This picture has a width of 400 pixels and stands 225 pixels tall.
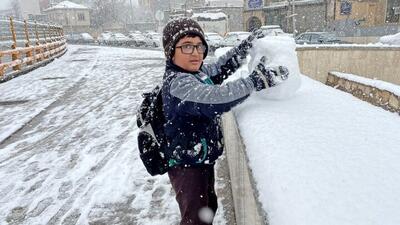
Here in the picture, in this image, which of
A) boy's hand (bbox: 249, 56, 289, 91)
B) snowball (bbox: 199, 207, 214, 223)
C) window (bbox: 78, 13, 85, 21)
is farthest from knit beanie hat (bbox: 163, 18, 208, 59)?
window (bbox: 78, 13, 85, 21)

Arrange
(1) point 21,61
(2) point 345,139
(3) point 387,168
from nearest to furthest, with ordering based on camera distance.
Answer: (3) point 387,168
(2) point 345,139
(1) point 21,61

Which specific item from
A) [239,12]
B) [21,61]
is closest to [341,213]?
[21,61]

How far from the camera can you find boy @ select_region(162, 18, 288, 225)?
1.98 meters

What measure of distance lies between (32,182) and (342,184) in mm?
3715

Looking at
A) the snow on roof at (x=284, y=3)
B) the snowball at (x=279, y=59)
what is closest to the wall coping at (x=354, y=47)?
the snowball at (x=279, y=59)

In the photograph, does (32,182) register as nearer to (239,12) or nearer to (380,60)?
(380,60)

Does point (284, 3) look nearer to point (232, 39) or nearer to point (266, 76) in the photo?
point (232, 39)

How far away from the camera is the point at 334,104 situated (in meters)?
2.59

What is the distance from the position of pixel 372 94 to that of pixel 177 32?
19.8 ft

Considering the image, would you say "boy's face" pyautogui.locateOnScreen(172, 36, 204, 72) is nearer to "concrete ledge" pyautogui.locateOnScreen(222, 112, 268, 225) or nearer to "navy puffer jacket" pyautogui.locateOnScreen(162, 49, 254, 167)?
"navy puffer jacket" pyautogui.locateOnScreen(162, 49, 254, 167)

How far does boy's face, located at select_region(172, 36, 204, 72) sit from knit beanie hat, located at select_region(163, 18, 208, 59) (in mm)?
25

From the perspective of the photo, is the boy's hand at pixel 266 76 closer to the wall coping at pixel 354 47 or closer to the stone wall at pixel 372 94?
the stone wall at pixel 372 94

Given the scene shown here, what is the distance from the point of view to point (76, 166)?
4.61 meters

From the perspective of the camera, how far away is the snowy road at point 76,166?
11.4 feet
